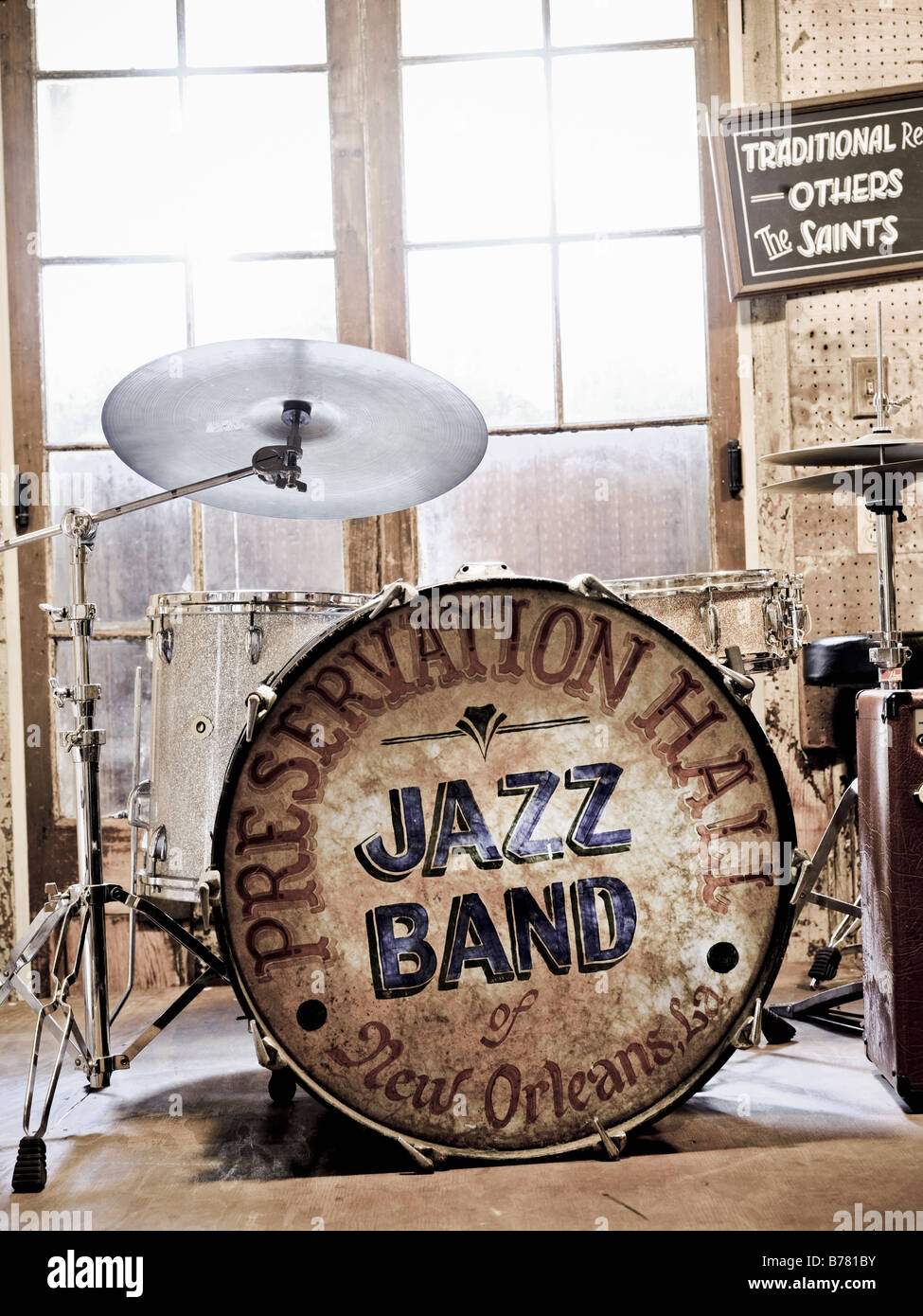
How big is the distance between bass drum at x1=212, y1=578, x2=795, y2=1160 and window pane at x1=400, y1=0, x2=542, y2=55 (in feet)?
7.70

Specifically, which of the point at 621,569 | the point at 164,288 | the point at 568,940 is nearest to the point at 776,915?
the point at 568,940

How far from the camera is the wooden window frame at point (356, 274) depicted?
3236 millimetres

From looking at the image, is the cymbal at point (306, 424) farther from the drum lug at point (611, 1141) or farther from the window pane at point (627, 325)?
the drum lug at point (611, 1141)

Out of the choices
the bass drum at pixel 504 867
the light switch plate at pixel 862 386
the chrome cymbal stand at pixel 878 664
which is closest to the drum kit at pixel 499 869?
the bass drum at pixel 504 867

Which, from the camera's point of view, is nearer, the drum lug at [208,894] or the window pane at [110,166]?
the drum lug at [208,894]

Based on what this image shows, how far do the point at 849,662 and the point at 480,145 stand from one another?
2.03 metres

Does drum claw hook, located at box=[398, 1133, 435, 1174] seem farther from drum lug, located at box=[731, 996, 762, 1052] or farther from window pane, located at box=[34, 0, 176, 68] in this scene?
window pane, located at box=[34, 0, 176, 68]

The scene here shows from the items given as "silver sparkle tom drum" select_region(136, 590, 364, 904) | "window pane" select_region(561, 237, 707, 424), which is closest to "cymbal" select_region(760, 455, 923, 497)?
"window pane" select_region(561, 237, 707, 424)

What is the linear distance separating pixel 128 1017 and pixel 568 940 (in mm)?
1596

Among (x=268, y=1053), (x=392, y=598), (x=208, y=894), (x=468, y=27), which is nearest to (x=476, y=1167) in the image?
(x=268, y=1053)

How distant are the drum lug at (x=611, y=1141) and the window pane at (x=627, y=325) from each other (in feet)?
7.18

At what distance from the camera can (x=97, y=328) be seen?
3303 millimetres
